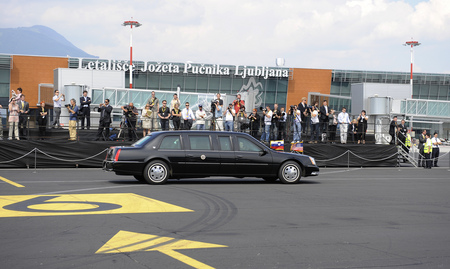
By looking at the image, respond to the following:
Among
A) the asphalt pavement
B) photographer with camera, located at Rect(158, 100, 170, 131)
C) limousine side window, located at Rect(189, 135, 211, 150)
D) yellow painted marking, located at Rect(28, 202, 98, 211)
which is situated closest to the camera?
the asphalt pavement

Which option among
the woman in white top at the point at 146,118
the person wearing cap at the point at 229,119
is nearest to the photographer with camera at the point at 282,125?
the person wearing cap at the point at 229,119

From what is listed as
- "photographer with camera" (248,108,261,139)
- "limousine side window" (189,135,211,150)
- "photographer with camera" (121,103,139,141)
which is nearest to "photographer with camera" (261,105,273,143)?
"photographer with camera" (248,108,261,139)

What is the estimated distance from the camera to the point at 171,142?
1516cm

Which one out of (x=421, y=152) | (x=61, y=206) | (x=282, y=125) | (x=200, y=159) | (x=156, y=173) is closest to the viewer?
(x=61, y=206)

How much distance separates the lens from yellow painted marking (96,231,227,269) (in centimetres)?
653

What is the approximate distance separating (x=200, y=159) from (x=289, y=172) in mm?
2464

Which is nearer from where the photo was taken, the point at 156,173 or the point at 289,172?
the point at 156,173

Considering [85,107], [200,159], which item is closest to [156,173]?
[200,159]

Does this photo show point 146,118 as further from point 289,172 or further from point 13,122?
point 289,172

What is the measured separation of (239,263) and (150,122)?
17782 mm

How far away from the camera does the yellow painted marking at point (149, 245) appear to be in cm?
653

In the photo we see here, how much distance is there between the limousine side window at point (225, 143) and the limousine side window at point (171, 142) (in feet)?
3.67

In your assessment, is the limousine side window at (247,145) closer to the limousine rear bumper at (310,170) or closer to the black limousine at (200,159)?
the black limousine at (200,159)

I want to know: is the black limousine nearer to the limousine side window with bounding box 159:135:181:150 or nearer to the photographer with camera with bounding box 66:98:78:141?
the limousine side window with bounding box 159:135:181:150
